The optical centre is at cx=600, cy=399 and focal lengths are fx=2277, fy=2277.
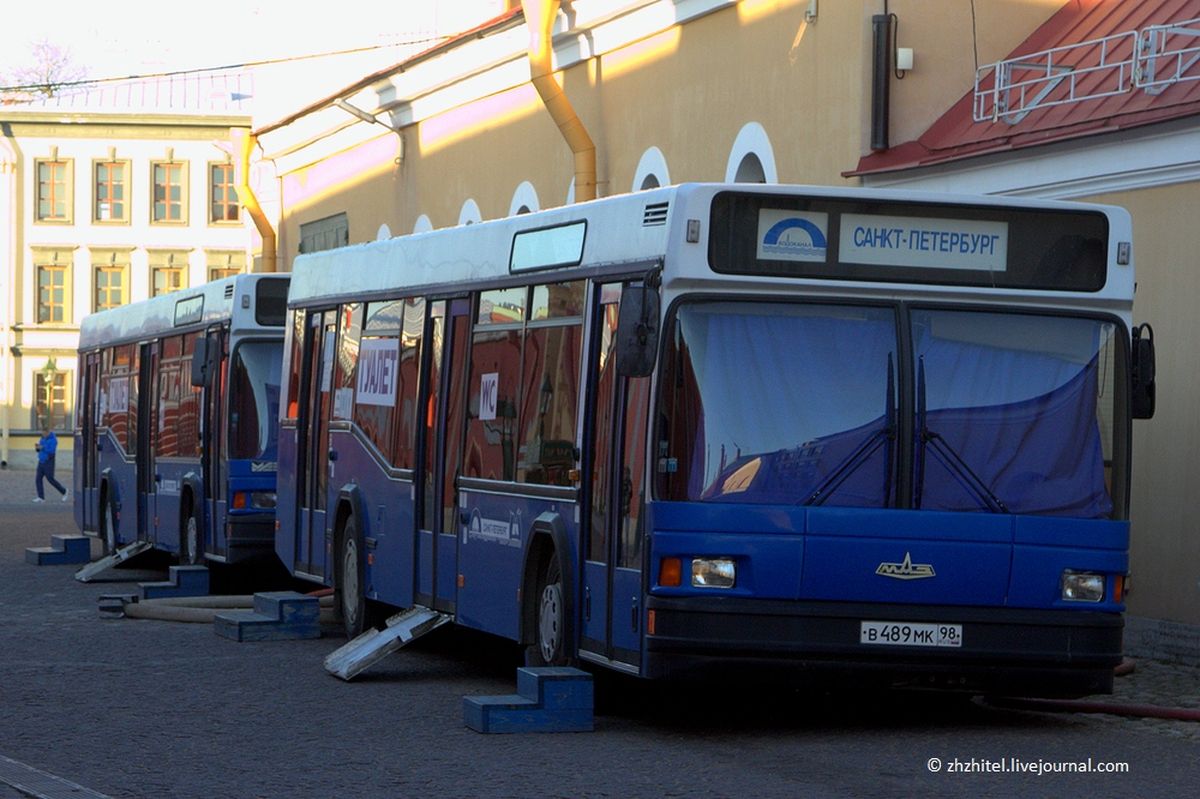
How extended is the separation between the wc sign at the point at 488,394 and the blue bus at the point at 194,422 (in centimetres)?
Answer: 771

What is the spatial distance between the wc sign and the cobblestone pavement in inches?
63.7

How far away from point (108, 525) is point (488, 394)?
14.0 m

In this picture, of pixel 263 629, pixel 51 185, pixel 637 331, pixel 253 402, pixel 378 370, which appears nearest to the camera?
pixel 637 331

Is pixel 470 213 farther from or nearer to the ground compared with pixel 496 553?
farther from the ground

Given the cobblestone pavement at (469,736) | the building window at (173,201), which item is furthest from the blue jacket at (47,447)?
the building window at (173,201)

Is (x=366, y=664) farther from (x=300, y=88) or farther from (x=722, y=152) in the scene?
(x=300, y=88)

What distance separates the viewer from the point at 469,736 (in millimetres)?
10945

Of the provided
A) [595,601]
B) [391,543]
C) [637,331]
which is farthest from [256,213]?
[637,331]

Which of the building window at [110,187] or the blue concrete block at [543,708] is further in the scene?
the building window at [110,187]

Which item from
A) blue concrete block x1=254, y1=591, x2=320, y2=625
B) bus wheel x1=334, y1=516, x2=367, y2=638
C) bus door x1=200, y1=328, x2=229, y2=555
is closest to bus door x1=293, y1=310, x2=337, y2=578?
bus wheel x1=334, y1=516, x2=367, y2=638

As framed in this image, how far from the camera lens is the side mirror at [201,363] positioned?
2161 centimetres

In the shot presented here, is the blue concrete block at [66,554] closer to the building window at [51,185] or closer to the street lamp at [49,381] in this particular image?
the street lamp at [49,381]

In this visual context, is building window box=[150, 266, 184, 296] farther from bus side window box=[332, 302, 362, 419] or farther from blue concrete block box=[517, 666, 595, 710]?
blue concrete block box=[517, 666, 595, 710]

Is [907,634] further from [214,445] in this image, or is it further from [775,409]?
[214,445]
